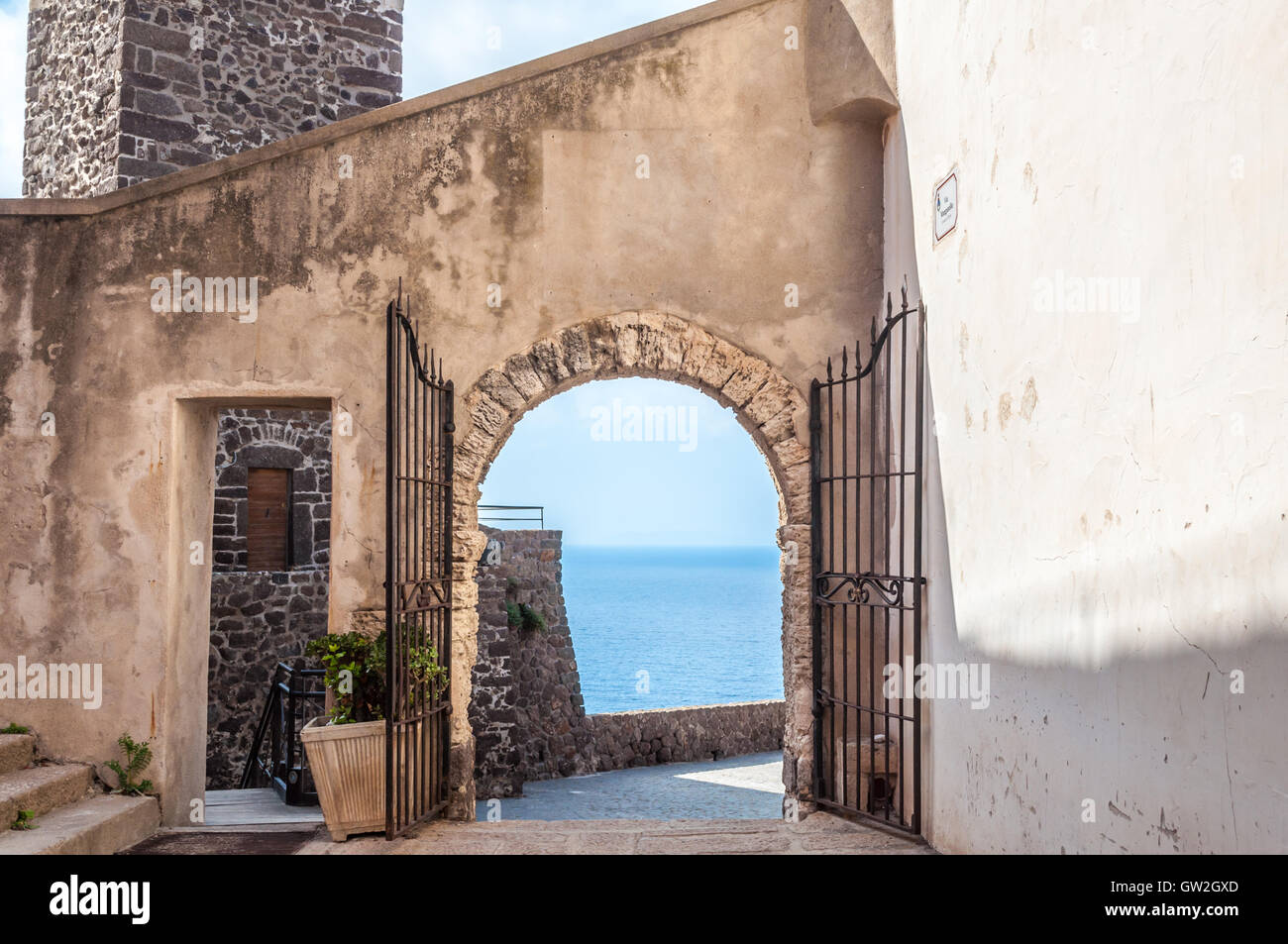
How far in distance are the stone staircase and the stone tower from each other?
287 inches

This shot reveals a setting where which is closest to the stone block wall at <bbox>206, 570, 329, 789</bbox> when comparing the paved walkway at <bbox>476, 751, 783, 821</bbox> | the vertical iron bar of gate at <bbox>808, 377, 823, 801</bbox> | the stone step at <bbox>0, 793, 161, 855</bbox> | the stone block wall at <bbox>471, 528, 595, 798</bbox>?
the paved walkway at <bbox>476, 751, 783, 821</bbox>

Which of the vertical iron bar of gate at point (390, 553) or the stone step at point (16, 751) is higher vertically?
the vertical iron bar of gate at point (390, 553)

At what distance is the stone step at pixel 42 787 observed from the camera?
4.83 meters

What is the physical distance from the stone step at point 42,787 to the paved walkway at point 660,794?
20.4ft

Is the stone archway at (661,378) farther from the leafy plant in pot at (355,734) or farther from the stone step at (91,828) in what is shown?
the stone step at (91,828)

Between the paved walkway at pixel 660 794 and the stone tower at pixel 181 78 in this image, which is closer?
the stone tower at pixel 181 78

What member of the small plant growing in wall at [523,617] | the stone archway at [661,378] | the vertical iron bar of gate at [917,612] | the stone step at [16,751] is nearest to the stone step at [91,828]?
the stone step at [16,751]

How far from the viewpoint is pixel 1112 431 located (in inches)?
129

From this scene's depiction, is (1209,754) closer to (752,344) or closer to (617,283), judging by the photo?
(752,344)

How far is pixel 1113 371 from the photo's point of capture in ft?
10.7

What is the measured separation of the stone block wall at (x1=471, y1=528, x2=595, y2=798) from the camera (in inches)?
579

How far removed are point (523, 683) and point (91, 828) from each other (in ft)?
35.2

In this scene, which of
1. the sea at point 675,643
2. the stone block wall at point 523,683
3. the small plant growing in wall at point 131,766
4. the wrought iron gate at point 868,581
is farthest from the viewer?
the sea at point 675,643

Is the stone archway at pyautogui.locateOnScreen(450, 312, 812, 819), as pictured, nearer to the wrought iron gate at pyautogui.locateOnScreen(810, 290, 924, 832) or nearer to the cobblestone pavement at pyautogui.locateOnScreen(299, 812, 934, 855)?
the wrought iron gate at pyautogui.locateOnScreen(810, 290, 924, 832)
